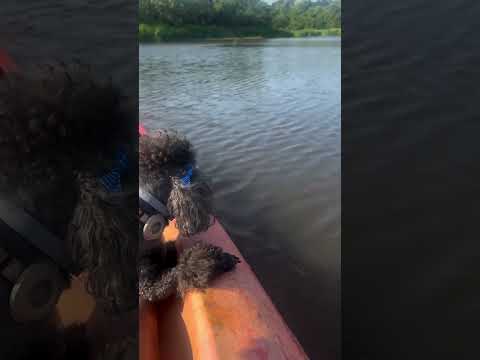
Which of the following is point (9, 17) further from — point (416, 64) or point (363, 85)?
point (416, 64)

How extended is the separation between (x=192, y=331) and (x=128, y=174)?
0.55 metres

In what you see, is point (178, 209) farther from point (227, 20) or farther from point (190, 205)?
point (227, 20)

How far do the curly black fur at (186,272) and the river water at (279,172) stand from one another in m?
0.84

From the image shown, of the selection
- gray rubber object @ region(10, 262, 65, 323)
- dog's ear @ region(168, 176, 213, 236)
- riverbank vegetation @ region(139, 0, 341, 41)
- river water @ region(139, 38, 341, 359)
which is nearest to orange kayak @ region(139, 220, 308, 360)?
dog's ear @ region(168, 176, 213, 236)

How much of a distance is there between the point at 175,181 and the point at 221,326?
52cm

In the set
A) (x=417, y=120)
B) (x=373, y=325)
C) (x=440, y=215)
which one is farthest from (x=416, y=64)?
(x=373, y=325)

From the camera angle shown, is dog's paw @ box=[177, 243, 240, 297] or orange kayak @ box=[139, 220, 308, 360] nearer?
orange kayak @ box=[139, 220, 308, 360]

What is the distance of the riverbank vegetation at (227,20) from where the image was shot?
51.2 ft

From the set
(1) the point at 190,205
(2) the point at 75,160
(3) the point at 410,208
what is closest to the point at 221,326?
(1) the point at 190,205

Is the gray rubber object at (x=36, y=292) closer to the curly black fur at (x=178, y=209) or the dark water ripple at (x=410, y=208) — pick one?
the curly black fur at (x=178, y=209)

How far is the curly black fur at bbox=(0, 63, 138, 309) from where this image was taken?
0.53 metres

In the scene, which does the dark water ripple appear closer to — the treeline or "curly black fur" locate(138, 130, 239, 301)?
"curly black fur" locate(138, 130, 239, 301)

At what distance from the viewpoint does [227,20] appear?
18797 mm

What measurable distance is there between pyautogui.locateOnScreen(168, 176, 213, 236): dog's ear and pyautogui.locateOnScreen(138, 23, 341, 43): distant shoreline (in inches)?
563
